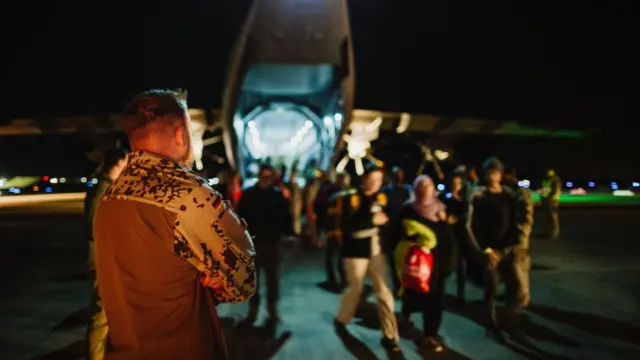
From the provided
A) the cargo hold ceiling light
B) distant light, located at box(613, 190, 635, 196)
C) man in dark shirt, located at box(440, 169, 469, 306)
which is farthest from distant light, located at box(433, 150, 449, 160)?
distant light, located at box(613, 190, 635, 196)

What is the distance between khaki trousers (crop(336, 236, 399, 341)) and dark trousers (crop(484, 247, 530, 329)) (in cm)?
106

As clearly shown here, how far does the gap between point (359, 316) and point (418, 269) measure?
1.51m

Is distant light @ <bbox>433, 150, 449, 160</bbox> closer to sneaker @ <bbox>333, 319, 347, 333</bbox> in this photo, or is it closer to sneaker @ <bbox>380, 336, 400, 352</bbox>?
sneaker @ <bbox>333, 319, 347, 333</bbox>

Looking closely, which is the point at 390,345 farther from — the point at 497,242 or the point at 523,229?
the point at 523,229

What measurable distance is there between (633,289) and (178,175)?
304 inches

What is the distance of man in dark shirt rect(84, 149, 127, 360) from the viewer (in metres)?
4.07

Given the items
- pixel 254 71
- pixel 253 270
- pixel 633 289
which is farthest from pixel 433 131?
pixel 253 270

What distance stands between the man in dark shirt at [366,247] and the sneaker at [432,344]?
0.89 ft

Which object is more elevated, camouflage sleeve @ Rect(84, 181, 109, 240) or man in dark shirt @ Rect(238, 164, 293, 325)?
camouflage sleeve @ Rect(84, 181, 109, 240)

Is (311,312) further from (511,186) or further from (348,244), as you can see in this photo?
(511,186)

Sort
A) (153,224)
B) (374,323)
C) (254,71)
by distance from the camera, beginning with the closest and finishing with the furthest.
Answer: (153,224), (374,323), (254,71)

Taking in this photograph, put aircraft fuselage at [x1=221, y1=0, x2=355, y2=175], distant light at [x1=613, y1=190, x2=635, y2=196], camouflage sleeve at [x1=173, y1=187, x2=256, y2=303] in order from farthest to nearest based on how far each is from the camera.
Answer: distant light at [x1=613, y1=190, x2=635, y2=196], aircraft fuselage at [x1=221, y1=0, x2=355, y2=175], camouflage sleeve at [x1=173, y1=187, x2=256, y2=303]

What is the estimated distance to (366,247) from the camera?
548 centimetres

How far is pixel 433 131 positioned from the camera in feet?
67.6
